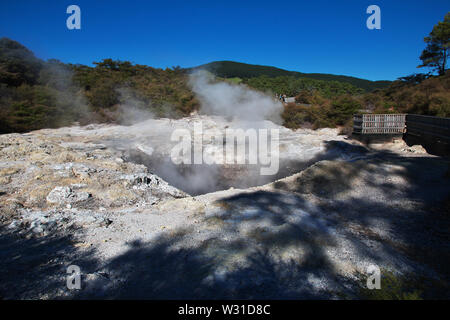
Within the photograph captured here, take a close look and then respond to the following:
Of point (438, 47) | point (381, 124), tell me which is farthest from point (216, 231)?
point (438, 47)

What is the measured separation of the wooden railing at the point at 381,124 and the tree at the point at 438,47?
13.2 m

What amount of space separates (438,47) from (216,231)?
2485 centimetres

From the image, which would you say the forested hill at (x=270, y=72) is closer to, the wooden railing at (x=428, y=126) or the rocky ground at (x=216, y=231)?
the wooden railing at (x=428, y=126)

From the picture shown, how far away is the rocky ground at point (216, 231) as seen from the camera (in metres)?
2.63

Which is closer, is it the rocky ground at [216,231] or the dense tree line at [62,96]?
the rocky ground at [216,231]

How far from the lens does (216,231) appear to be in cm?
391

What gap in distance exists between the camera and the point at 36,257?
3146mm

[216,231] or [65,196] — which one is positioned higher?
[65,196]

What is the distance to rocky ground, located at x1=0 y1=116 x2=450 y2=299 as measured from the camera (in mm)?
2631

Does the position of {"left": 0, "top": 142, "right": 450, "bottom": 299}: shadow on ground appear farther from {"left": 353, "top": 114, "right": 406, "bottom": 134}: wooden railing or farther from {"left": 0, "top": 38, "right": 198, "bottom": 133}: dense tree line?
{"left": 0, "top": 38, "right": 198, "bottom": 133}: dense tree line

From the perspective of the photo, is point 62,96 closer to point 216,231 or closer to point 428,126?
point 216,231

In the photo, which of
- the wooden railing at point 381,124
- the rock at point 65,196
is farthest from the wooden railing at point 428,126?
the rock at point 65,196
